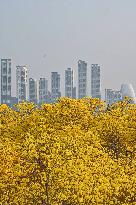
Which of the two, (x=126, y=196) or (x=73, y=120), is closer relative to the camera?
(x=126, y=196)

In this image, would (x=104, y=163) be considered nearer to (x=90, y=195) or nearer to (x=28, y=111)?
(x=90, y=195)

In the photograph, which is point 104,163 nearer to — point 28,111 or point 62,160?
point 62,160

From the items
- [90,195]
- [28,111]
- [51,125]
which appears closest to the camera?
[90,195]

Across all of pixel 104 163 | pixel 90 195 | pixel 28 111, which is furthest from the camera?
pixel 28 111

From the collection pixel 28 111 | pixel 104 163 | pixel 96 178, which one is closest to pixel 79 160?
pixel 96 178

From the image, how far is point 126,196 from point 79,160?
6.13 meters

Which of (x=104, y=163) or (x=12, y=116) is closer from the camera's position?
(x=104, y=163)

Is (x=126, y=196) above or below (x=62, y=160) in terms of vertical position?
below

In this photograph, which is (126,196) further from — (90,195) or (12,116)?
(12,116)

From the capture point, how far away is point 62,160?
54.4 metres

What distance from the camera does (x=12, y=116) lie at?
109 meters

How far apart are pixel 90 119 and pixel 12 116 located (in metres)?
20.8

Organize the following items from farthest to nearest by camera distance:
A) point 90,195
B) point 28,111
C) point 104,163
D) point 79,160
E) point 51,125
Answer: point 28,111 < point 51,125 < point 104,163 < point 79,160 < point 90,195

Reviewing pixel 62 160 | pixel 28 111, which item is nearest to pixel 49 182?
pixel 62 160
